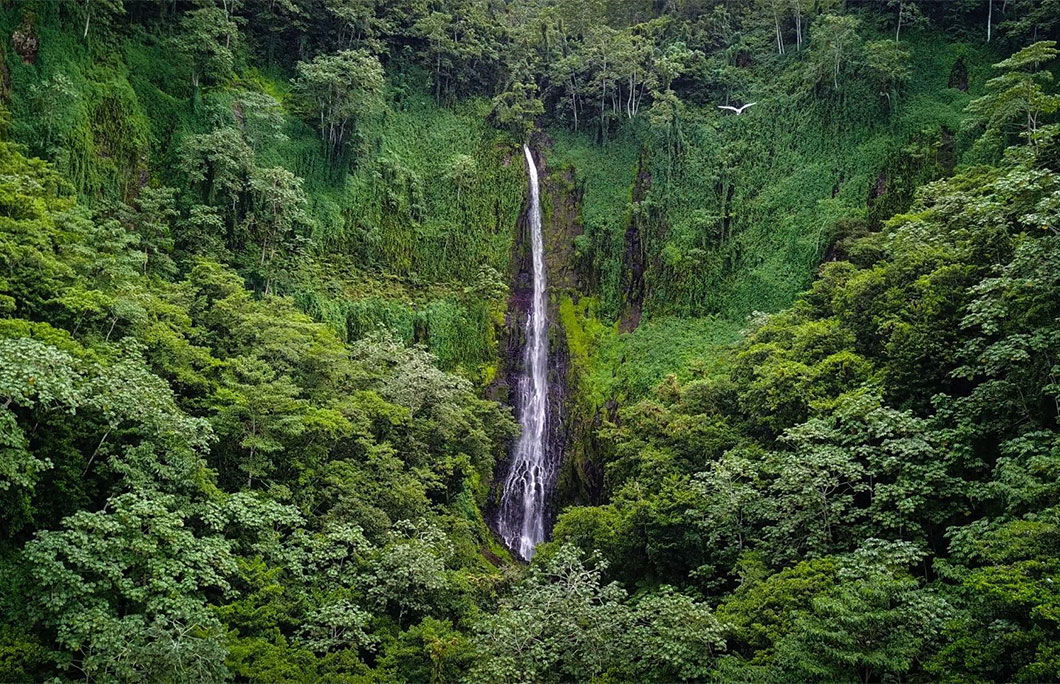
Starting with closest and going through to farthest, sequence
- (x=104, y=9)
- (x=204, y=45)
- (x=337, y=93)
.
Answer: (x=104, y=9), (x=204, y=45), (x=337, y=93)

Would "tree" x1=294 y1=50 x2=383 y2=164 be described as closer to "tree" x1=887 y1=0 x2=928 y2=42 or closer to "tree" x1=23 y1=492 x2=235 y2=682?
"tree" x1=23 y1=492 x2=235 y2=682

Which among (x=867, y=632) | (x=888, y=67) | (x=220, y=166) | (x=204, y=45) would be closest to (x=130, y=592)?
(x=867, y=632)

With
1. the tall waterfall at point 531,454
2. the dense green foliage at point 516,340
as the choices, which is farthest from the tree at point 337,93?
the tall waterfall at point 531,454

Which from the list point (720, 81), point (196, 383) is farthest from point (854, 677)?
point (720, 81)

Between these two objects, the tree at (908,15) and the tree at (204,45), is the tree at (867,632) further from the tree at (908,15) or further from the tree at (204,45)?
the tree at (908,15)

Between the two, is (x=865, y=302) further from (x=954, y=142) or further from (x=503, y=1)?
(x=503, y=1)

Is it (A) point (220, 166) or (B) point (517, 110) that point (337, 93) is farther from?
(B) point (517, 110)
